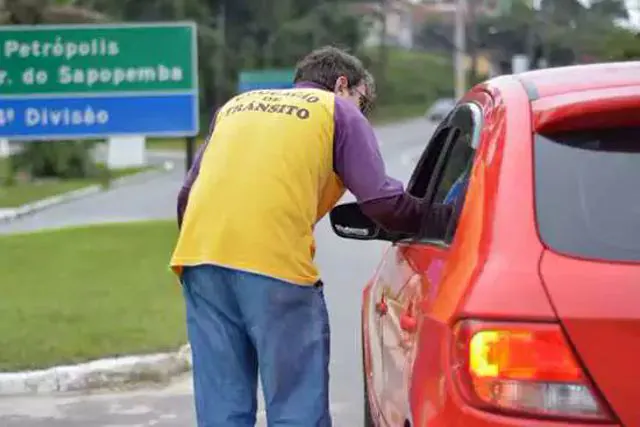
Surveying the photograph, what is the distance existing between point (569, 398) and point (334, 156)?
156 centimetres

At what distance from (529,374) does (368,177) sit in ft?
4.64

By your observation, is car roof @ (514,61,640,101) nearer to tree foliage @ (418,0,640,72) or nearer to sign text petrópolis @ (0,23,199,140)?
sign text petrópolis @ (0,23,199,140)

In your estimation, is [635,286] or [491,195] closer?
[635,286]

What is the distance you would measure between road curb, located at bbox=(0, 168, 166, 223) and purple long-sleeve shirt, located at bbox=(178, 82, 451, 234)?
2091 centimetres

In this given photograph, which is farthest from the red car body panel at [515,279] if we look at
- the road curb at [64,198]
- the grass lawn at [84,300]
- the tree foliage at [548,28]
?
the tree foliage at [548,28]

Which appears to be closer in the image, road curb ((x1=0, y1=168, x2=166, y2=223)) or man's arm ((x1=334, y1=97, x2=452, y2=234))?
man's arm ((x1=334, y1=97, x2=452, y2=234))

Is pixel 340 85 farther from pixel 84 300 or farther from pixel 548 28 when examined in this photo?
pixel 548 28

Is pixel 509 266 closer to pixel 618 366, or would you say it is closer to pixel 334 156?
pixel 618 366

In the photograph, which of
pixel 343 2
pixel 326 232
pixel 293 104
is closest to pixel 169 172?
pixel 326 232

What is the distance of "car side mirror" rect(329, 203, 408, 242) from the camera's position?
14.5 feet

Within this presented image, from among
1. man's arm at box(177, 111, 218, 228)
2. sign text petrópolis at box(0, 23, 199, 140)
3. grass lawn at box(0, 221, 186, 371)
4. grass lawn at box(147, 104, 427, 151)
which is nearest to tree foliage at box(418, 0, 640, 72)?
grass lawn at box(147, 104, 427, 151)

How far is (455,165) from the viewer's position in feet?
12.7

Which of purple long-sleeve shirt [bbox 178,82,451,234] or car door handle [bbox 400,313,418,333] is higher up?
purple long-sleeve shirt [bbox 178,82,451,234]

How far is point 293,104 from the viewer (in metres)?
4.12
